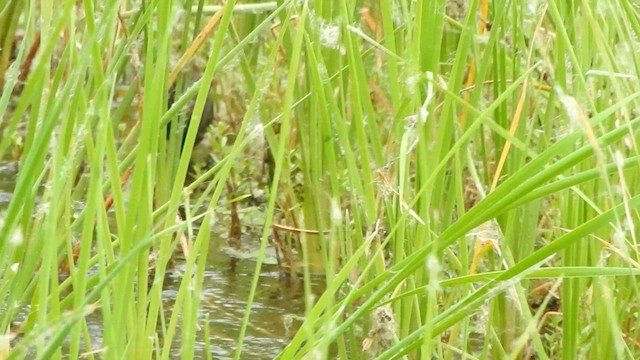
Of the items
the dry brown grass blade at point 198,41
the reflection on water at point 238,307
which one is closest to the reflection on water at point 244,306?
the reflection on water at point 238,307

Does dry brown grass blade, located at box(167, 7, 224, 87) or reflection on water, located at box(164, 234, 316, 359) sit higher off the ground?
dry brown grass blade, located at box(167, 7, 224, 87)

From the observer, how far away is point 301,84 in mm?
2088

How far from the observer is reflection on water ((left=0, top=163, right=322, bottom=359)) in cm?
200

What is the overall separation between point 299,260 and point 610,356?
3.21ft

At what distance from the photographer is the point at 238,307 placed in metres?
2.22

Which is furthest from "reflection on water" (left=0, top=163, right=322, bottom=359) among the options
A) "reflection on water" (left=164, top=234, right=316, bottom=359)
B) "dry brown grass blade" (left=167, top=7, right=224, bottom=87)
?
"dry brown grass blade" (left=167, top=7, right=224, bottom=87)

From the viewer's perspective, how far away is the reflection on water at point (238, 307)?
2004 millimetres

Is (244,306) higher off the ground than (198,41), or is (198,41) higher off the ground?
(198,41)

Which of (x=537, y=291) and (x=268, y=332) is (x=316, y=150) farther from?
(x=537, y=291)

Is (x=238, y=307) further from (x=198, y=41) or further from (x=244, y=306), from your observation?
(x=198, y=41)

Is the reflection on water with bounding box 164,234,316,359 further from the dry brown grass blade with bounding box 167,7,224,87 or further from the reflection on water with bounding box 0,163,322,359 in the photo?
the dry brown grass blade with bounding box 167,7,224,87

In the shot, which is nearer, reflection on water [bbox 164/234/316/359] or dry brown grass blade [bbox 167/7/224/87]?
dry brown grass blade [bbox 167/7/224/87]

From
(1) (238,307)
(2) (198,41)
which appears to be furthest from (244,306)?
(2) (198,41)

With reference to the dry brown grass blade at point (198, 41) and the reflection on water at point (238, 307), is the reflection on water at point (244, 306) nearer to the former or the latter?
the reflection on water at point (238, 307)
